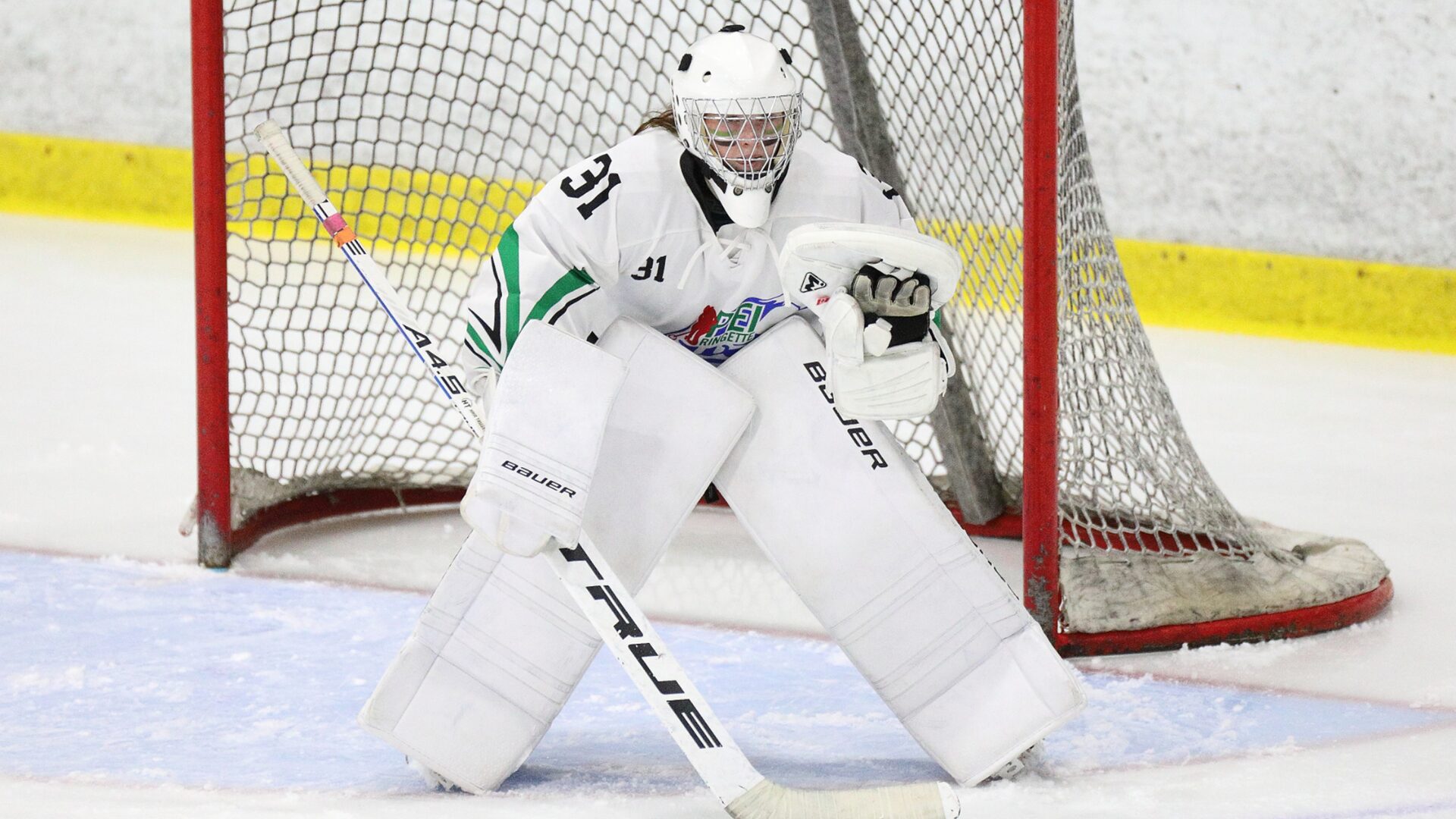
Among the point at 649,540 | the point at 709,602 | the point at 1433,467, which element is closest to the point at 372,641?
the point at 709,602

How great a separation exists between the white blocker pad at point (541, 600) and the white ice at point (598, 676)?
82 millimetres

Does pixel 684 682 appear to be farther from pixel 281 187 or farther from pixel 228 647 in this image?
pixel 281 187

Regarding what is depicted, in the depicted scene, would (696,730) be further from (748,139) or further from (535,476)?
(748,139)

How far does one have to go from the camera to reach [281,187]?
590 cm

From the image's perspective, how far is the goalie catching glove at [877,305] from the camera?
6.83ft

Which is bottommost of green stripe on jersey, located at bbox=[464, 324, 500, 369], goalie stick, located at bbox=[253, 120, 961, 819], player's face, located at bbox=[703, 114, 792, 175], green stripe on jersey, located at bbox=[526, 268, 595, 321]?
goalie stick, located at bbox=[253, 120, 961, 819]

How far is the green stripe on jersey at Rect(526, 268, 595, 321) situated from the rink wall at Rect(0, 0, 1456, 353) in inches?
121

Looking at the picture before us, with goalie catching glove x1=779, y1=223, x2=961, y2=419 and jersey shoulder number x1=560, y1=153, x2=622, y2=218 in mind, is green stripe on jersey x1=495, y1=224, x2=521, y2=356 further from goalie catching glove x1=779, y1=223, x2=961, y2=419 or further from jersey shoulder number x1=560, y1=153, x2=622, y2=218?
goalie catching glove x1=779, y1=223, x2=961, y2=419

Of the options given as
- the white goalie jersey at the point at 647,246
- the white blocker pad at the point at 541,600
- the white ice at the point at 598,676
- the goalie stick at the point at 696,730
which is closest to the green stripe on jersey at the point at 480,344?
the white goalie jersey at the point at 647,246

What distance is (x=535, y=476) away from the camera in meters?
2.08

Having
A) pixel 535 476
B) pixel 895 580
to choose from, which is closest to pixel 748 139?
pixel 535 476

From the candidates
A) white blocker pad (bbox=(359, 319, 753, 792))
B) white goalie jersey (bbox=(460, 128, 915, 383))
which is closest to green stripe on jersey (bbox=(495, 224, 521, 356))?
white goalie jersey (bbox=(460, 128, 915, 383))

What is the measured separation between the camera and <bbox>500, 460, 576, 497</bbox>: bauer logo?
2.08 metres

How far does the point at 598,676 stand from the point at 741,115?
100 cm
